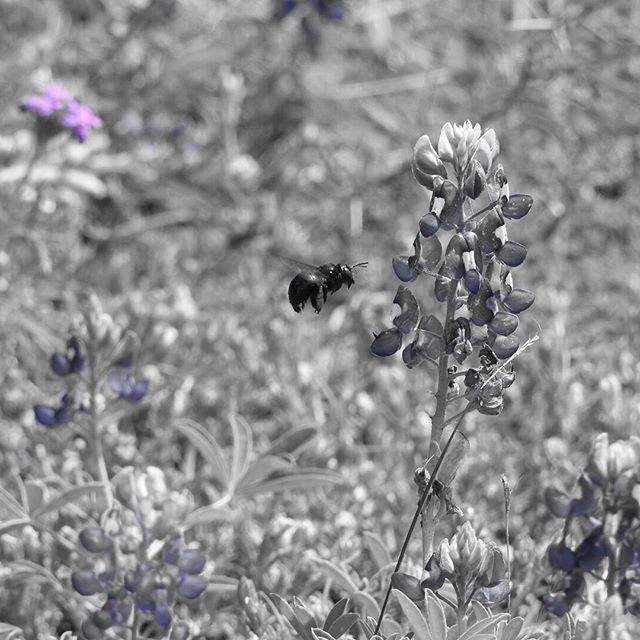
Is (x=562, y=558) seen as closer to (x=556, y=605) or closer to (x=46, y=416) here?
(x=556, y=605)

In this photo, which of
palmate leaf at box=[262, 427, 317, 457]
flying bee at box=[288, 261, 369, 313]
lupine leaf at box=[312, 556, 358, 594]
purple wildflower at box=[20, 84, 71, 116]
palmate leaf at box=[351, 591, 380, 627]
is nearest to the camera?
palmate leaf at box=[351, 591, 380, 627]

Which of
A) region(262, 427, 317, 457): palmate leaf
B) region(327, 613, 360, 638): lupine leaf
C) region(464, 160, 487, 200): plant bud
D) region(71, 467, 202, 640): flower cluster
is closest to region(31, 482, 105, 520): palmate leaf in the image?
region(71, 467, 202, 640): flower cluster

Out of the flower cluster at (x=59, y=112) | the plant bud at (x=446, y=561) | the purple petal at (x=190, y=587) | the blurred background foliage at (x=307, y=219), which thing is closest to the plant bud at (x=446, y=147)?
the plant bud at (x=446, y=561)

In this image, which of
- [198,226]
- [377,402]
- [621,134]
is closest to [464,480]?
[377,402]

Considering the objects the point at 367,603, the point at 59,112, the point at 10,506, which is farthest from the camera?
the point at 59,112

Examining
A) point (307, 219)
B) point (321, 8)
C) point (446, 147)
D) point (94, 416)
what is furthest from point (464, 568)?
point (321, 8)

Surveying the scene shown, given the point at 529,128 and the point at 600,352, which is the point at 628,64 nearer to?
the point at 529,128

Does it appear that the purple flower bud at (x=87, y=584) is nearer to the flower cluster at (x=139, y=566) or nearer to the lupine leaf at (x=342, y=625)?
the flower cluster at (x=139, y=566)

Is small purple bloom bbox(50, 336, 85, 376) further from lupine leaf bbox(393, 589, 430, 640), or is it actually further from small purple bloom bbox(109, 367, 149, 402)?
lupine leaf bbox(393, 589, 430, 640)
